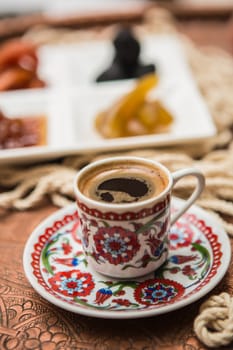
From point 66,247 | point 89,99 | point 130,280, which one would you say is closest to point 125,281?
point 130,280

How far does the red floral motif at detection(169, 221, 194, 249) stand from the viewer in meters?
0.79

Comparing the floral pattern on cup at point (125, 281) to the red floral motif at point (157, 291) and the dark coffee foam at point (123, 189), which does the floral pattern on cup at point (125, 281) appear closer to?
the red floral motif at point (157, 291)

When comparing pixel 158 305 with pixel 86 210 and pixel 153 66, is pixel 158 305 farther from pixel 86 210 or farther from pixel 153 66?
pixel 153 66

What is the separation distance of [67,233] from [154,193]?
175mm

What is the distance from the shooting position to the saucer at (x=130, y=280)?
66 cm

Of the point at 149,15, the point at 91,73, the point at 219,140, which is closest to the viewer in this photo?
the point at 219,140

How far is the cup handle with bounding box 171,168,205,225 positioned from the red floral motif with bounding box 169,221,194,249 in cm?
4

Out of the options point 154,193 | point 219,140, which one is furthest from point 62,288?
point 219,140

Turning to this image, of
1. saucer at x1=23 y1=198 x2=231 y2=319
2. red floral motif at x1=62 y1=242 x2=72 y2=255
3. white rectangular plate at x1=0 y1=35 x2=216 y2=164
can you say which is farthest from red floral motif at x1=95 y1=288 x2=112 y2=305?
white rectangular plate at x1=0 y1=35 x2=216 y2=164

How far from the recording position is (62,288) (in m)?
0.71

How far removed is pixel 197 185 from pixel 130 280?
0.50 feet

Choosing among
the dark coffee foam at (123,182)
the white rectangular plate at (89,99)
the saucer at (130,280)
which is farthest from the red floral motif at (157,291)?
the white rectangular plate at (89,99)

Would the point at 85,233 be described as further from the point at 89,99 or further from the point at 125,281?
the point at 89,99

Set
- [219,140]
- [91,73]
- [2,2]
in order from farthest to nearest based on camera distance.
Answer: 1. [2,2]
2. [91,73]
3. [219,140]
